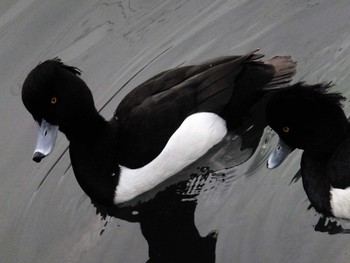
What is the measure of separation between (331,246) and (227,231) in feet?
2.73

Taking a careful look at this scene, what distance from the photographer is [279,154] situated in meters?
6.84

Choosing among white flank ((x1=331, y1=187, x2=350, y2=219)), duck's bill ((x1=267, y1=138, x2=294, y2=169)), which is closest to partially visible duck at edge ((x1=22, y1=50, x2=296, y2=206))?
duck's bill ((x1=267, y1=138, x2=294, y2=169))

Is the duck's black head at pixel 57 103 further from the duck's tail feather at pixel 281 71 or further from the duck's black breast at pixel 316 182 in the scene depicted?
the duck's black breast at pixel 316 182

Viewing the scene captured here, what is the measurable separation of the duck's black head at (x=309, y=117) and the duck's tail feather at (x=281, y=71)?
1.05 metres

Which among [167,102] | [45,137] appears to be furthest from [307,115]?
[45,137]

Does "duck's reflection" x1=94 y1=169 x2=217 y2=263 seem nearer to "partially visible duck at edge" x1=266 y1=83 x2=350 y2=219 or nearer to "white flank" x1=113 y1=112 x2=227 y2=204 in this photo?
"white flank" x1=113 y1=112 x2=227 y2=204

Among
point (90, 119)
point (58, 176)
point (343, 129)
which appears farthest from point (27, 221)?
point (343, 129)

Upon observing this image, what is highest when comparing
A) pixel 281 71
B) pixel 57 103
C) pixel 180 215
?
pixel 57 103

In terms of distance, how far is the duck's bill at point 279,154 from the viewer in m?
6.80

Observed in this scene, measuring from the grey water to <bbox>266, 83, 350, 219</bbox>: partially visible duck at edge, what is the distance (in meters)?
0.29

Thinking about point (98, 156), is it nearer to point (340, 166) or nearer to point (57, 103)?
point (57, 103)

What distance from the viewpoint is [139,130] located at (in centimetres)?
713

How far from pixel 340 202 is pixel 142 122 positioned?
1.72 metres

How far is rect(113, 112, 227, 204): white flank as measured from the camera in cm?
723
